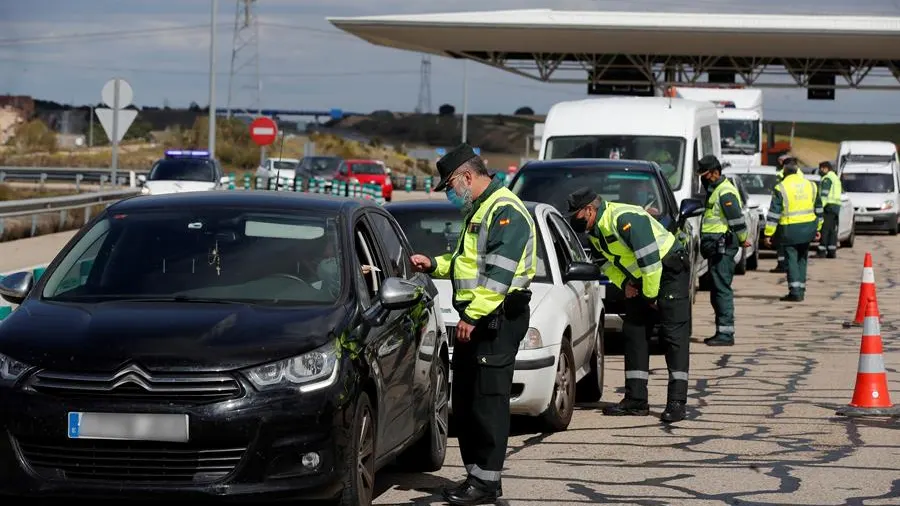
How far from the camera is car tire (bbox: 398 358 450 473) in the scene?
854 centimetres

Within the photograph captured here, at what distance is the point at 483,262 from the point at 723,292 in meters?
8.50

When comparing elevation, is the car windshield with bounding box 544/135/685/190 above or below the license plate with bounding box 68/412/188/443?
above

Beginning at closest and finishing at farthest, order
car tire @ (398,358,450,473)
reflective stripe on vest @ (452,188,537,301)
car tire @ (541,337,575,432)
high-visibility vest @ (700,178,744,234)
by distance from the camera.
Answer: reflective stripe on vest @ (452,188,537,301) → car tire @ (398,358,450,473) → car tire @ (541,337,575,432) → high-visibility vest @ (700,178,744,234)

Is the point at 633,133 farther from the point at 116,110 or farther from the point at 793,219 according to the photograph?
the point at 116,110

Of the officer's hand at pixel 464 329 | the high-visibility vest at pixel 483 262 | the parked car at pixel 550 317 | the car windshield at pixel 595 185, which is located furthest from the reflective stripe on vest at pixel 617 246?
the car windshield at pixel 595 185

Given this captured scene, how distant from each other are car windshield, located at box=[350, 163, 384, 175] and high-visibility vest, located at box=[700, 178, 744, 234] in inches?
1525

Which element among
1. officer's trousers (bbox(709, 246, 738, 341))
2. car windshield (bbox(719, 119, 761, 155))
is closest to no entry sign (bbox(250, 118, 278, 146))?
car windshield (bbox(719, 119, 761, 155))

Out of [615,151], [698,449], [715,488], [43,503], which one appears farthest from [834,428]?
[615,151]

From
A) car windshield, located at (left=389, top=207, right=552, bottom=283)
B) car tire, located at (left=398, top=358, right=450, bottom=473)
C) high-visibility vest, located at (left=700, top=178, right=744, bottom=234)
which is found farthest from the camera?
high-visibility vest, located at (left=700, top=178, right=744, bottom=234)

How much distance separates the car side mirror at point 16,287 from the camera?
24.7ft

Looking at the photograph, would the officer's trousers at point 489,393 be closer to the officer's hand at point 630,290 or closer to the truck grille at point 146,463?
the truck grille at point 146,463

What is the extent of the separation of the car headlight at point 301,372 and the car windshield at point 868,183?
119 ft

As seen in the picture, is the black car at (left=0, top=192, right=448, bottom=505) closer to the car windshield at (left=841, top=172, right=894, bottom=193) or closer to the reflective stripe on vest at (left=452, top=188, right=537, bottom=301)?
the reflective stripe on vest at (left=452, top=188, right=537, bottom=301)

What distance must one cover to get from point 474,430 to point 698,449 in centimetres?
230
